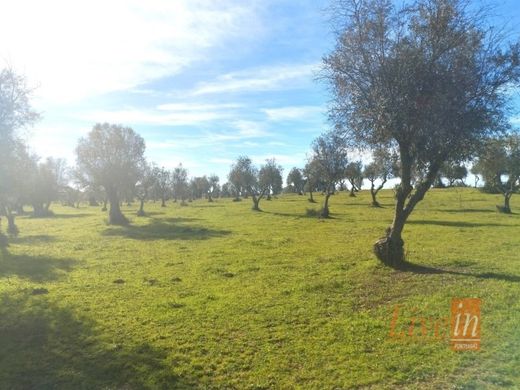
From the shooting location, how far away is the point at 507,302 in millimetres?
12594

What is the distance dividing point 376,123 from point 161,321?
38.2ft

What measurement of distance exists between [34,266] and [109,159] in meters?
29.2

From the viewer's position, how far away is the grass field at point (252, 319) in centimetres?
859

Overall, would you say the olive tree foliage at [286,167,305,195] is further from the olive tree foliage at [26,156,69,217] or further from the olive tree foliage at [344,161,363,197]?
the olive tree foliage at [26,156,69,217]

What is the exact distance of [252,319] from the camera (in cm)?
1229

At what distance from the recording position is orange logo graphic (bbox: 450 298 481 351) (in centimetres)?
964

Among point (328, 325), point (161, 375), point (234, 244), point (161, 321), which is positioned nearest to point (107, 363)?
point (161, 375)

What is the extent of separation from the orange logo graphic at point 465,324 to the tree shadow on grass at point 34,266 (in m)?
17.8

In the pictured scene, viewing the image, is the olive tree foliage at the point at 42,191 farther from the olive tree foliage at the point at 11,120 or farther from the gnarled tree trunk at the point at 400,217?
the gnarled tree trunk at the point at 400,217

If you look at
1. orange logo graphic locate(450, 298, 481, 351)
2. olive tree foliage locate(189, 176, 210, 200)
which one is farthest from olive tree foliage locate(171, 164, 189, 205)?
orange logo graphic locate(450, 298, 481, 351)

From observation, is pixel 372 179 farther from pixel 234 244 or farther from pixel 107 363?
pixel 107 363

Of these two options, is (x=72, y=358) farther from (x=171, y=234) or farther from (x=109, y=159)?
(x=109, y=159)

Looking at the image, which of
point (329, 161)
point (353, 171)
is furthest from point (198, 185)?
point (329, 161)

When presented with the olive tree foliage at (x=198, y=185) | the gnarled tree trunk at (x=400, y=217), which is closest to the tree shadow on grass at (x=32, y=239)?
the gnarled tree trunk at (x=400, y=217)
